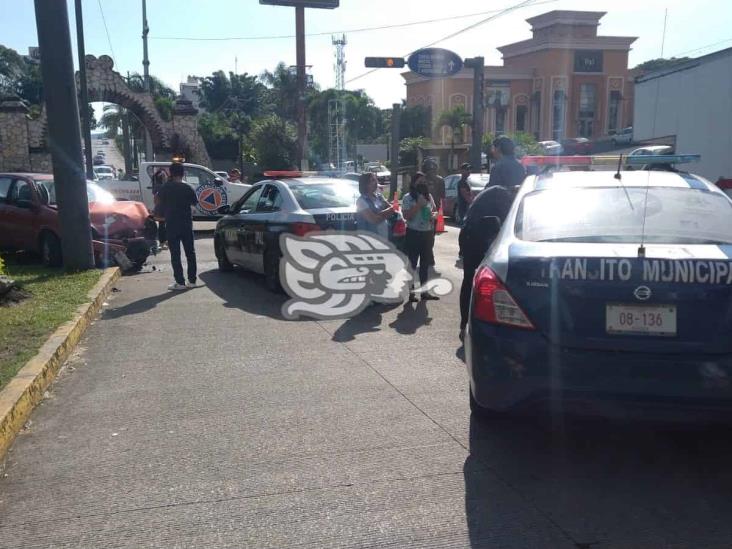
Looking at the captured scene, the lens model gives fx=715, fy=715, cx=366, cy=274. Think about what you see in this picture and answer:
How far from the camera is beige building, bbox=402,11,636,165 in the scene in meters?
69.7

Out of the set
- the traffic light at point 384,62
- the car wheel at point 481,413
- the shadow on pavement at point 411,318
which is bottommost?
the shadow on pavement at point 411,318

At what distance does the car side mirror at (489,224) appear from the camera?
5223 mm

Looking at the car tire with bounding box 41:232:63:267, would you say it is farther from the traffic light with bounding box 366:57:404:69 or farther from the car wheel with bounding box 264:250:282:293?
the traffic light with bounding box 366:57:404:69

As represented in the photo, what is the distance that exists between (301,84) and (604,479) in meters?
29.3

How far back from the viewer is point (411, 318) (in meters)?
7.79

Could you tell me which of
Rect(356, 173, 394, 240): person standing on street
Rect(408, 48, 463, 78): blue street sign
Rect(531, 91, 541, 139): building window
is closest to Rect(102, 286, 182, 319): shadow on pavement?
Rect(356, 173, 394, 240): person standing on street

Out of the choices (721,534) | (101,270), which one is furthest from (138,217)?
(721,534)

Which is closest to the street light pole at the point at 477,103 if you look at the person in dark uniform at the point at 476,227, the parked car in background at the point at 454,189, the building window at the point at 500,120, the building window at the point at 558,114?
the parked car in background at the point at 454,189

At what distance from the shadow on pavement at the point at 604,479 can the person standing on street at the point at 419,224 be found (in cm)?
391

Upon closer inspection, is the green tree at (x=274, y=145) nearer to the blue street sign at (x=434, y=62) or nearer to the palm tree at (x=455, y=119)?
the palm tree at (x=455, y=119)

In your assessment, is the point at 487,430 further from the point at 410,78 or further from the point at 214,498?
the point at 410,78

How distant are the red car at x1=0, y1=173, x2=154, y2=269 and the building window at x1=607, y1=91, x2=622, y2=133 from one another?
226 feet

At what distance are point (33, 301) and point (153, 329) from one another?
1.64m

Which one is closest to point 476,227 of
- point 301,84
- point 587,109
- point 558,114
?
point 301,84
